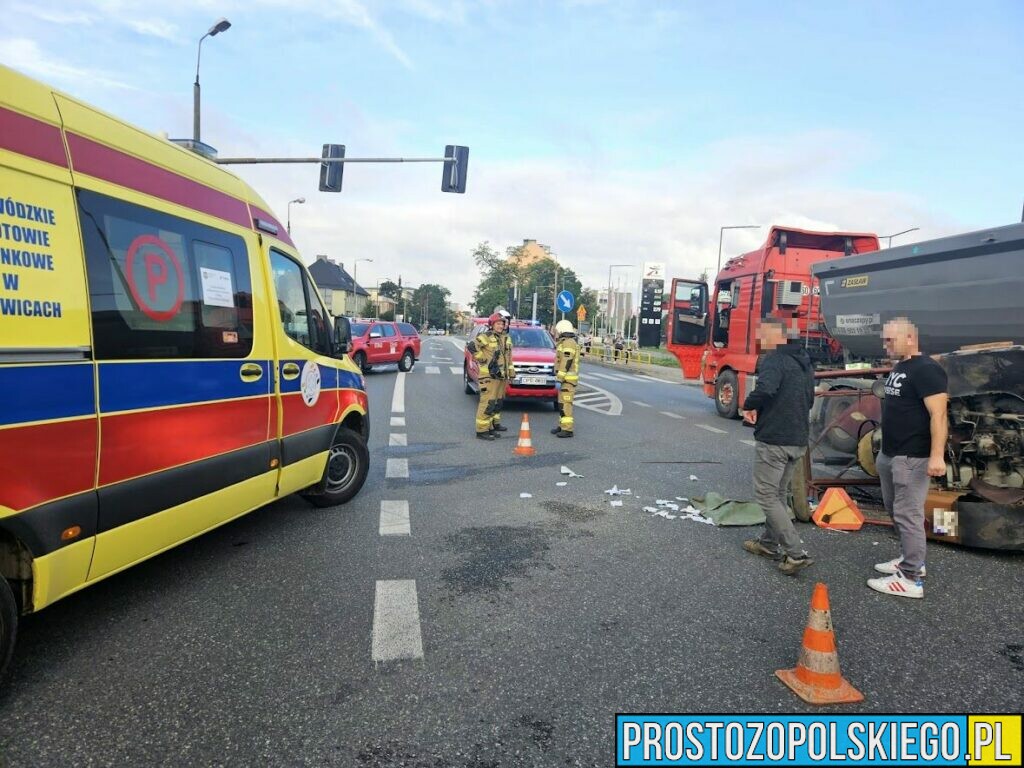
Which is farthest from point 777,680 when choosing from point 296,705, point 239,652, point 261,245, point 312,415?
point 261,245

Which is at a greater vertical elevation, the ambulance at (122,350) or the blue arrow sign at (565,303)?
the blue arrow sign at (565,303)

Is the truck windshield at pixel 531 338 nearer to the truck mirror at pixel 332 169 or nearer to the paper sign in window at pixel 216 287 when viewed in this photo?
the truck mirror at pixel 332 169

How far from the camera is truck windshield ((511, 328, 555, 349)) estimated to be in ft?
44.0

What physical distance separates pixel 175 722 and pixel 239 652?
0.59 m

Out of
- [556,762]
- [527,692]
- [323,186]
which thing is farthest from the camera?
[323,186]

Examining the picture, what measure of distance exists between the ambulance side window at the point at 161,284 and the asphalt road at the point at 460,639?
152cm

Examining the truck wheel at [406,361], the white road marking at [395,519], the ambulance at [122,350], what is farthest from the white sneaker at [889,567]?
the truck wheel at [406,361]

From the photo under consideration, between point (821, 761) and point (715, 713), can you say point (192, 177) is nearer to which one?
point (715, 713)

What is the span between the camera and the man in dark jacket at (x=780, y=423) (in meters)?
4.57

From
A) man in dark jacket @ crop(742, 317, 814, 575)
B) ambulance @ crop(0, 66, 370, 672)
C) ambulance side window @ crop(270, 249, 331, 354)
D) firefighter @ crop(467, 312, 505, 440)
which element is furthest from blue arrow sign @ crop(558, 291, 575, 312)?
ambulance @ crop(0, 66, 370, 672)

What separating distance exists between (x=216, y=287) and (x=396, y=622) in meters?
2.32

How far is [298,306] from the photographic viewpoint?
5191 millimetres

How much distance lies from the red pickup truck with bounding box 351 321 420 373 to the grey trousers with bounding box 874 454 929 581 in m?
16.1

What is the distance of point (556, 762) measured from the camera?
101 inches
